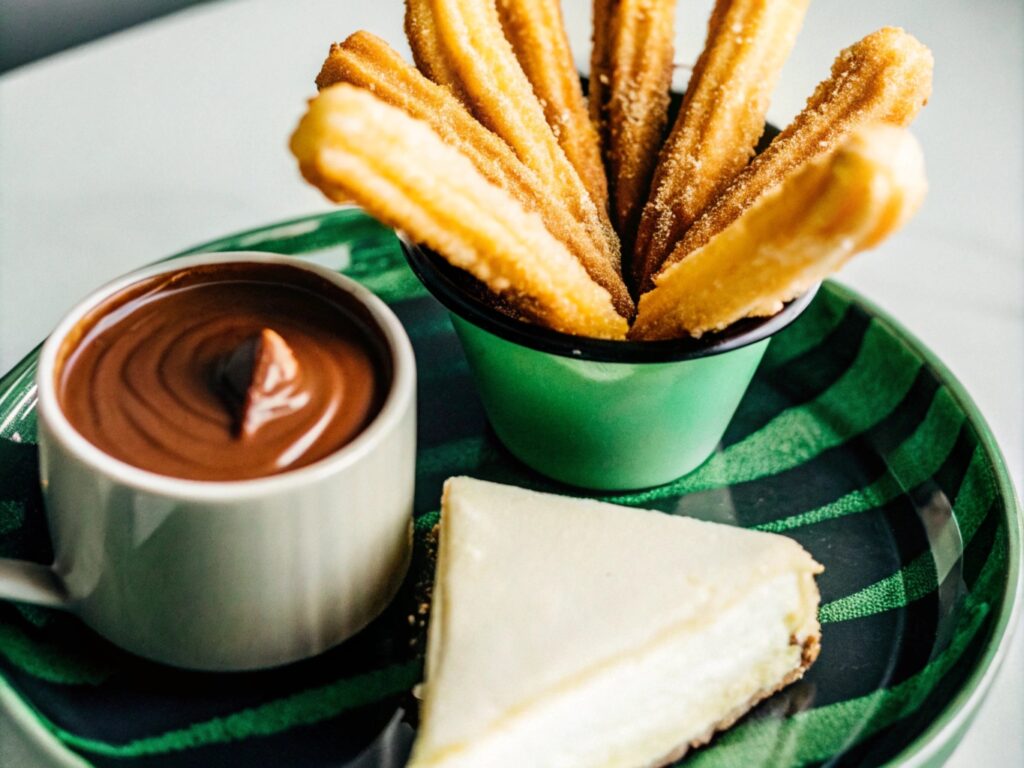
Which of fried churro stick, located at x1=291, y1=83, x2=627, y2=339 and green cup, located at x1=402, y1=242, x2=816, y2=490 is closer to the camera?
A: fried churro stick, located at x1=291, y1=83, x2=627, y2=339

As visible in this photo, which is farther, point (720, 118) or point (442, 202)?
point (720, 118)

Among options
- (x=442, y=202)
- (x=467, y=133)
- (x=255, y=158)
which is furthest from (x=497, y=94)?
(x=255, y=158)

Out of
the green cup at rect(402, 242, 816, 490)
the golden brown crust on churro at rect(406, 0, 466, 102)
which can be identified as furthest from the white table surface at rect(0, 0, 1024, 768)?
the golden brown crust on churro at rect(406, 0, 466, 102)

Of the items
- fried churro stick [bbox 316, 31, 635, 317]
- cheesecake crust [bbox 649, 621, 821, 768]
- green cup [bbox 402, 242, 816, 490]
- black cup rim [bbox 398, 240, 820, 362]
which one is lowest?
cheesecake crust [bbox 649, 621, 821, 768]

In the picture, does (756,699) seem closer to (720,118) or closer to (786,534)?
(786,534)

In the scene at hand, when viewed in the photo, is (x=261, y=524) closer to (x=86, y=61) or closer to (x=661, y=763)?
(x=661, y=763)

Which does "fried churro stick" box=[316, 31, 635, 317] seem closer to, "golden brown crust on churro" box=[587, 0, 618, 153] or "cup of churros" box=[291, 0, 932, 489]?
"cup of churros" box=[291, 0, 932, 489]

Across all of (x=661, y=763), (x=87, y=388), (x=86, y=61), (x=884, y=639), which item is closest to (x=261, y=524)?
(x=87, y=388)
